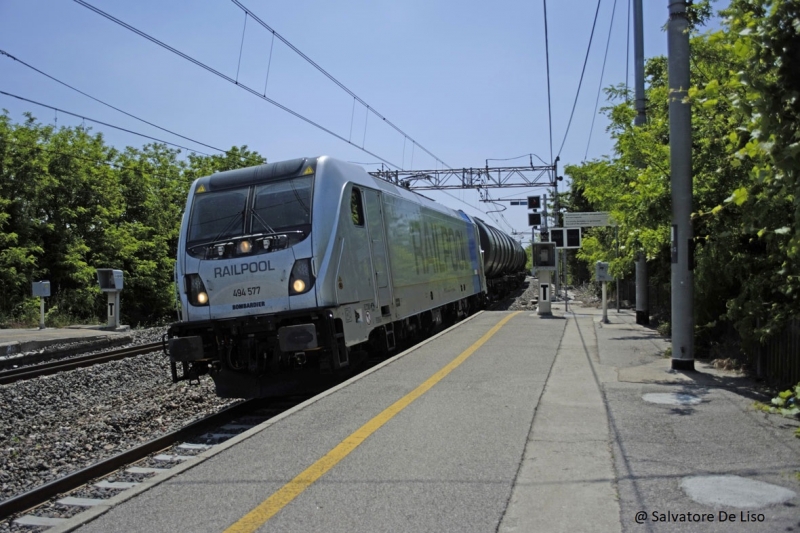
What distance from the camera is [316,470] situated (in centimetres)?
526

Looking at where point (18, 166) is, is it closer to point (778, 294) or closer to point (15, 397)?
point (15, 397)

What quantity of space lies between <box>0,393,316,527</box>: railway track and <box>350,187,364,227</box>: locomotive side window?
9.20 feet

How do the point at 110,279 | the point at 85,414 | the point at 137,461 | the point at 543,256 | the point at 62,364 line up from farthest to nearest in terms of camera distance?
the point at 110,279
the point at 543,256
the point at 62,364
the point at 85,414
the point at 137,461

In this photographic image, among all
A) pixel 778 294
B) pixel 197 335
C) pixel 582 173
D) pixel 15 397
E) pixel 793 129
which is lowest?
pixel 15 397

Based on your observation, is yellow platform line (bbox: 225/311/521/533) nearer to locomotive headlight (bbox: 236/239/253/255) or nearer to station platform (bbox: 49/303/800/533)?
station platform (bbox: 49/303/800/533)

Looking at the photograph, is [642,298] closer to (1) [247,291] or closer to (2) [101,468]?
(1) [247,291]

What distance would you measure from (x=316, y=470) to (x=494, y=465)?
1383mm

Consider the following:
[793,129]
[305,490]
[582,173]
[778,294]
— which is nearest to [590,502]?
[305,490]

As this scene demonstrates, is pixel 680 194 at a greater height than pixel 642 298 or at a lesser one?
greater

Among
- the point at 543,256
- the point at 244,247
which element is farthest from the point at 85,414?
the point at 543,256

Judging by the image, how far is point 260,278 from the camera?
363 inches

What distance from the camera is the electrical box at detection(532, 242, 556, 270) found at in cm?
1938

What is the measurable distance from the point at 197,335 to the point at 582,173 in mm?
14074

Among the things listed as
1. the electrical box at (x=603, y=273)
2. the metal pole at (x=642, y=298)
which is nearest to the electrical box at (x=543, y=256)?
the electrical box at (x=603, y=273)
